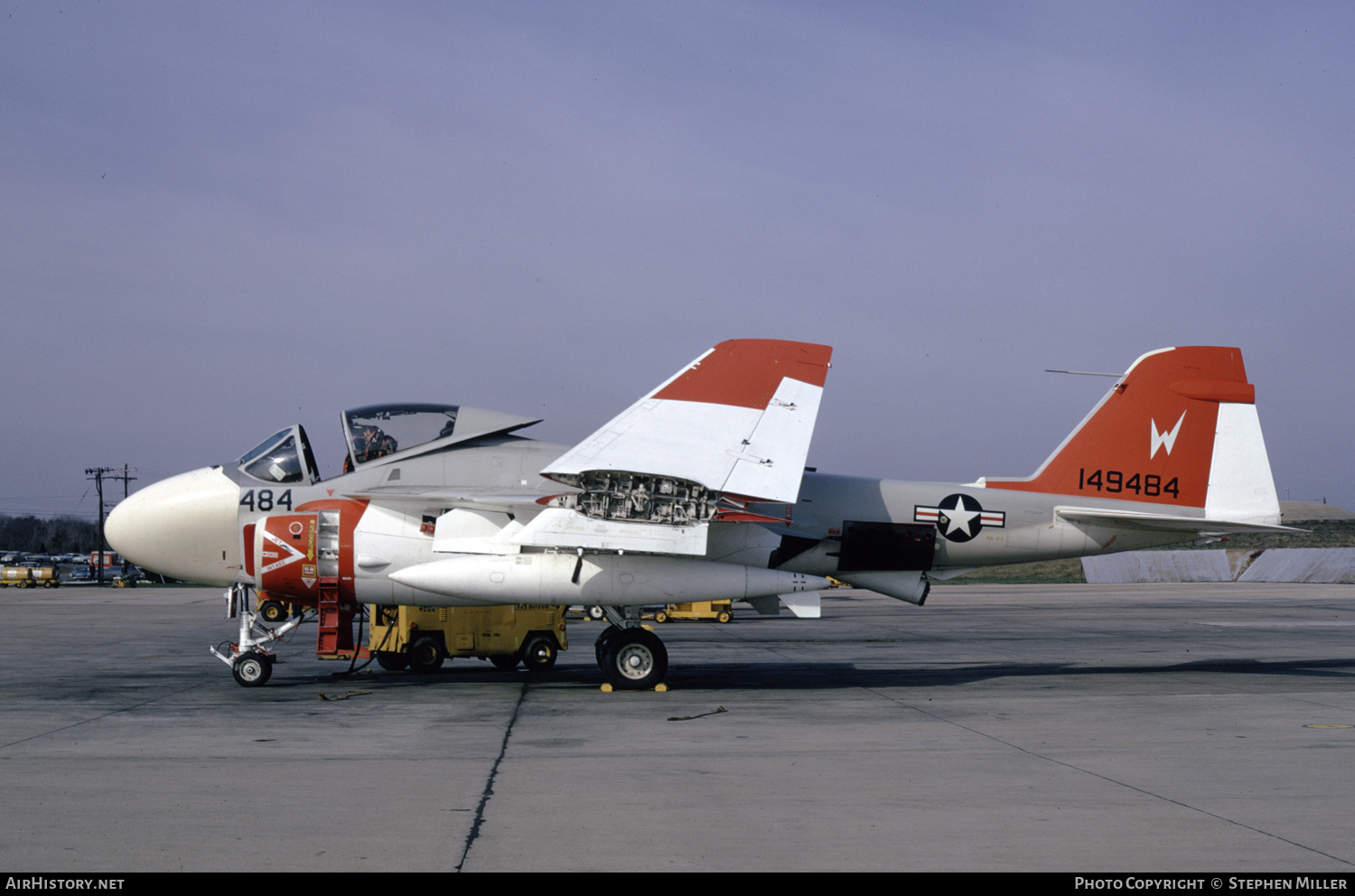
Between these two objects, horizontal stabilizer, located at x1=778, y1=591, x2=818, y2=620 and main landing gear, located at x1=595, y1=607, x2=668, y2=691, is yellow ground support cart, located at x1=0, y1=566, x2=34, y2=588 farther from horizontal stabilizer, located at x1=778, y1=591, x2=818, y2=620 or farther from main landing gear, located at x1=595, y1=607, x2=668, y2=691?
horizontal stabilizer, located at x1=778, y1=591, x2=818, y2=620

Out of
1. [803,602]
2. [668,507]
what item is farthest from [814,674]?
[668,507]

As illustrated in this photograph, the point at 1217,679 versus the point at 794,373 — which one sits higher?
the point at 794,373

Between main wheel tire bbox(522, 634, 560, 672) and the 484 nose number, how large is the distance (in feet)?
Answer: 29.6

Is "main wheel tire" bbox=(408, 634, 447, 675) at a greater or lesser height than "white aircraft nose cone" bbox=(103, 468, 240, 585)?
lesser

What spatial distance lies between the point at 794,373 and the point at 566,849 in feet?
30.3

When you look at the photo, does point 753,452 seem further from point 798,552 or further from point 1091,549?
point 1091,549

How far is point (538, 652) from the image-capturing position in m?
17.0

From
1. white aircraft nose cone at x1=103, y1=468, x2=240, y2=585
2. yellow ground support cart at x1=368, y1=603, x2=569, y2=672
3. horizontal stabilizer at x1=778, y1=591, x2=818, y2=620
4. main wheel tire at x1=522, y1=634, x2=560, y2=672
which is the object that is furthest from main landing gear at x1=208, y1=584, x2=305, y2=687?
horizontal stabilizer at x1=778, y1=591, x2=818, y2=620

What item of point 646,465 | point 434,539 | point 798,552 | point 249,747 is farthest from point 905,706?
point 249,747

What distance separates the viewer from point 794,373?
14266mm

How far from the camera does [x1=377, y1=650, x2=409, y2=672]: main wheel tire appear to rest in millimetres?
17047

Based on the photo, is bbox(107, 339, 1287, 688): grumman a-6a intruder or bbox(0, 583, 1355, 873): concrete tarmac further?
bbox(107, 339, 1287, 688): grumman a-6a intruder

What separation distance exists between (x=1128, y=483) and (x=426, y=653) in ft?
38.4

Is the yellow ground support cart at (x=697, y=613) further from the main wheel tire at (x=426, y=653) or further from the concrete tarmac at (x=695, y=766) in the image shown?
the main wheel tire at (x=426, y=653)
